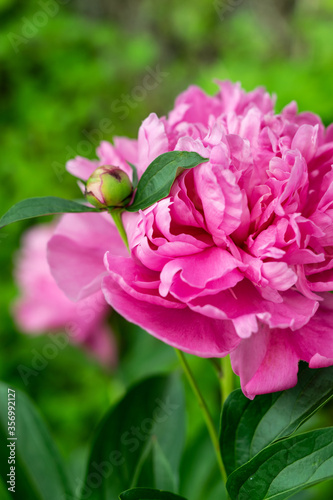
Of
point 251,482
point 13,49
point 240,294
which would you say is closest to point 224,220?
point 240,294

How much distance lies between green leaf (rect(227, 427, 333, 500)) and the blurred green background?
24.8 inches

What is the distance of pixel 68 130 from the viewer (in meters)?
1.64

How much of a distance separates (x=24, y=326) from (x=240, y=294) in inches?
30.8

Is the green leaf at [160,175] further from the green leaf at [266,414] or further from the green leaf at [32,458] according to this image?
the green leaf at [32,458]

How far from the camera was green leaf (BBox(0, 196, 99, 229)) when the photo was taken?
1.18ft

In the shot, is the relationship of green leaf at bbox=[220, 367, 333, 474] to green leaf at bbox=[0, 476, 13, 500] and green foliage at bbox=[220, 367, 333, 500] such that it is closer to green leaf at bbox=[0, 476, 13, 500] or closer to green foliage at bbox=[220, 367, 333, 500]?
green foliage at bbox=[220, 367, 333, 500]

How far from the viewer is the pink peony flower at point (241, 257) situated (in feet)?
1.13

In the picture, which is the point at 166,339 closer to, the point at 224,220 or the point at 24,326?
the point at 224,220

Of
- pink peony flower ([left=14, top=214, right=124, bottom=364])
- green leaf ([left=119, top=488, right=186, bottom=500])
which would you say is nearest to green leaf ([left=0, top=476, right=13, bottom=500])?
green leaf ([left=119, top=488, right=186, bottom=500])

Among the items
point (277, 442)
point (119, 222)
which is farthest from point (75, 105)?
point (277, 442)

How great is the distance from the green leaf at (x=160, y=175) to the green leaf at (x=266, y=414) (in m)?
0.15

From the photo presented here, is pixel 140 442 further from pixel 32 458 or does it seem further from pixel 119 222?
pixel 119 222

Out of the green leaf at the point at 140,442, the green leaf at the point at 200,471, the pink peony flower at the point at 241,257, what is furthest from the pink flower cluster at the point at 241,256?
the green leaf at the point at 200,471

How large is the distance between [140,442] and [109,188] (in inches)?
11.8
